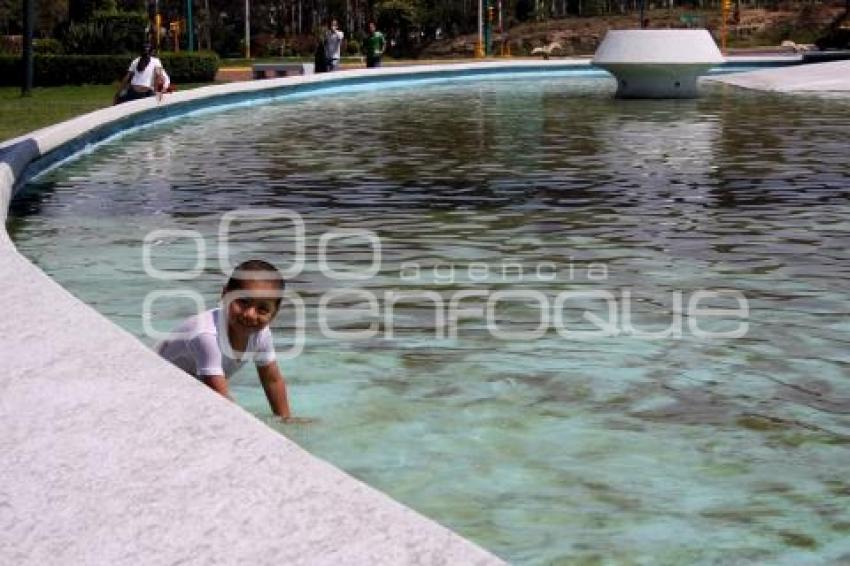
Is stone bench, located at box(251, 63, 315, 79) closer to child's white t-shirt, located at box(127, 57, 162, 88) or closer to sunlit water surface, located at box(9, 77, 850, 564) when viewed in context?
child's white t-shirt, located at box(127, 57, 162, 88)

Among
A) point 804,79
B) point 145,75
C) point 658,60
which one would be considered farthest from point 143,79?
point 804,79

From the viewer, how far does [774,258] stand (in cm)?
1083

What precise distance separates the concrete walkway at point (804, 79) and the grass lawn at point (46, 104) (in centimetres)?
1469

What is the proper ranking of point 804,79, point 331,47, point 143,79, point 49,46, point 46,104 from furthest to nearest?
point 49,46, point 331,47, point 804,79, point 46,104, point 143,79

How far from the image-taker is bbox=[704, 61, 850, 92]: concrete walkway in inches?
1359

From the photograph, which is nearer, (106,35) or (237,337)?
(237,337)

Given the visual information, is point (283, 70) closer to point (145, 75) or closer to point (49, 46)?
point (49, 46)

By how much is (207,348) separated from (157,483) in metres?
2.07

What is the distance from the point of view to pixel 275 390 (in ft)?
21.4

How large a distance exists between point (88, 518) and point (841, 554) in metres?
2.68

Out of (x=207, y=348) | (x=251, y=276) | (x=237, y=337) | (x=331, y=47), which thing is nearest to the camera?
(x=251, y=276)

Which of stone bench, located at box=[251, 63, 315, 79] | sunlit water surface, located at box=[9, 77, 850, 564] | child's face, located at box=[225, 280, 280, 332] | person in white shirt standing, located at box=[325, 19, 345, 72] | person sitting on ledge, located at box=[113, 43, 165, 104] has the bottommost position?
sunlit water surface, located at box=[9, 77, 850, 564]

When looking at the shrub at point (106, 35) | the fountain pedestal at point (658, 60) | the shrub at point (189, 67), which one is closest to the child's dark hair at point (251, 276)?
the fountain pedestal at point (658, 60)

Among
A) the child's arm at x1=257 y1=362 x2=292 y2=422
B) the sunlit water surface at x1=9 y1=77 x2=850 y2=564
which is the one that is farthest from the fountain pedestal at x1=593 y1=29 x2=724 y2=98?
the child's arm at x1=257 y1=362 x2=292 y2=422
